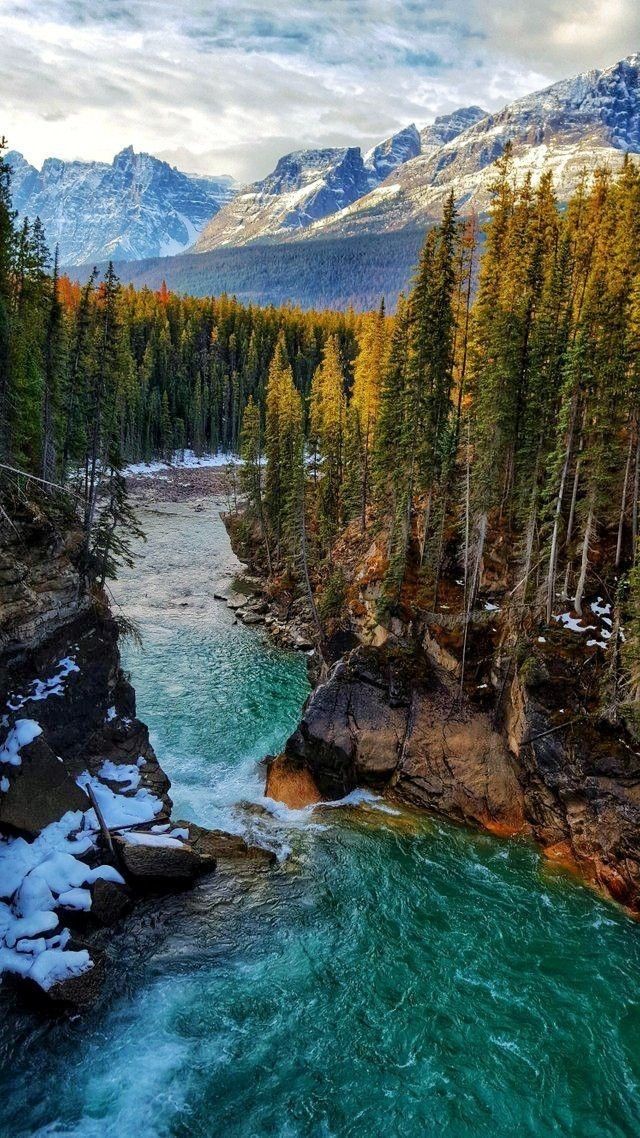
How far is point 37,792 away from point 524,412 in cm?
2768

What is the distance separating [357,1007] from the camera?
17.1 metres

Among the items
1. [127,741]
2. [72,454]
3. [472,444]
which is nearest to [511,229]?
[472,444]

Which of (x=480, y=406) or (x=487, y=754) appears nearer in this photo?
(x=487, y=754)

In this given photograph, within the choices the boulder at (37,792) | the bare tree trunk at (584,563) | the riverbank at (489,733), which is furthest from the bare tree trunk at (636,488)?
the boulder at (37,792)

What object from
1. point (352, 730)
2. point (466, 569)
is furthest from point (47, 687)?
point (466, 569)

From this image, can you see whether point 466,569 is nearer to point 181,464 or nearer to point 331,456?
point 331,456

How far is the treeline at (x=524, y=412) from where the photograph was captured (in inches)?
1153

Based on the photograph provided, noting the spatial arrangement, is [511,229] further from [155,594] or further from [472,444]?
[155,594]

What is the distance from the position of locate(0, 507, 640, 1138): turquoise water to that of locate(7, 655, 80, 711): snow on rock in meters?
6.49

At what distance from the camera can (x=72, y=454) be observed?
39.3 metres

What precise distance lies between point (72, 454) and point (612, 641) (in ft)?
104

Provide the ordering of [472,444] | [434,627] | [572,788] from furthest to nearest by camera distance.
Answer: [472,444] < [434,627] < [572,788]

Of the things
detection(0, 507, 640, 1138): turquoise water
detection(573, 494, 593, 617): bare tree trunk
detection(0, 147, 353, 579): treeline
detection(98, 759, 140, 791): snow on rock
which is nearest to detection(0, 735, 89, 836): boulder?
detection(98, 759, 140, 791): snow on rock

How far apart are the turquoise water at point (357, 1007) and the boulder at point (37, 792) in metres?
4.51
